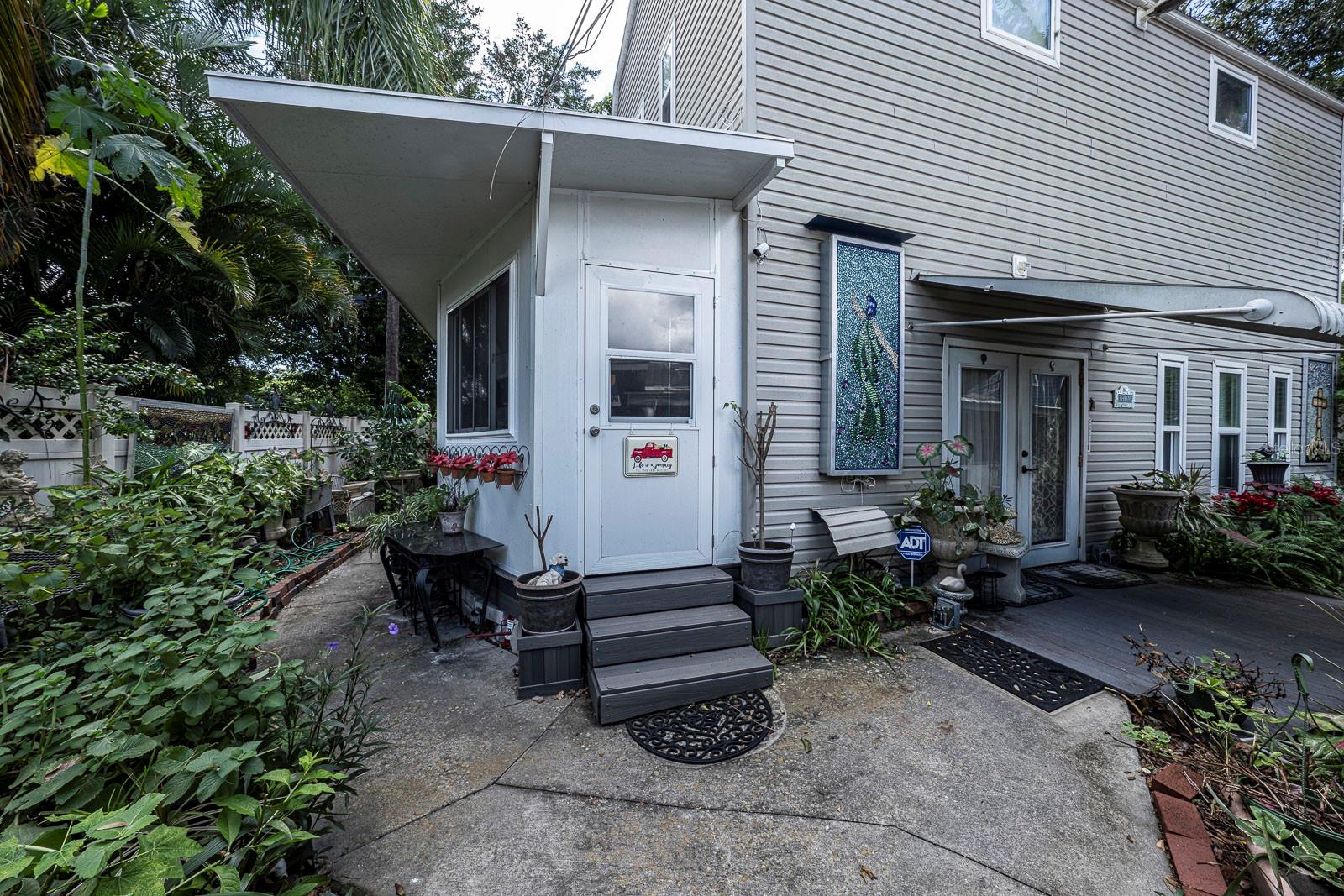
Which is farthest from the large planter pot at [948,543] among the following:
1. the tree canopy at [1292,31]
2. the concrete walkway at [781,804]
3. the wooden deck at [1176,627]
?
the tree canopy at [1292,31]

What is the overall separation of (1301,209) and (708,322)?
878 cm

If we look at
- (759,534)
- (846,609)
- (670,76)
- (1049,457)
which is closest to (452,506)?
(759,534)

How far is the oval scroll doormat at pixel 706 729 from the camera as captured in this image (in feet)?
7.52

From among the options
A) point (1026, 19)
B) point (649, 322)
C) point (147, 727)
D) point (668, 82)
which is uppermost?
point (1026, 19)

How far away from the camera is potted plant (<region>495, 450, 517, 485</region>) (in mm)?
3344

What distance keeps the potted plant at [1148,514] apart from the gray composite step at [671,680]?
4.54 meters

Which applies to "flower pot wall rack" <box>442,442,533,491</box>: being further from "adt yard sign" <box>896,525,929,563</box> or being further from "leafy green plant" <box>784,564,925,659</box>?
"adt yard sign" <box>896,525,929,563</box>

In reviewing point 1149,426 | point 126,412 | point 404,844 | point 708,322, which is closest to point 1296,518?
point 1149,426

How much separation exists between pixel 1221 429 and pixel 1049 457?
3.05 meters

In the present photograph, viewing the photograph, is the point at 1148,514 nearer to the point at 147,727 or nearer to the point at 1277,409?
the point at 1277,409

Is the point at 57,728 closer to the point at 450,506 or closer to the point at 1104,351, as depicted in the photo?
the point at 450,506

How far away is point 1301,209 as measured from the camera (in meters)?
6.73

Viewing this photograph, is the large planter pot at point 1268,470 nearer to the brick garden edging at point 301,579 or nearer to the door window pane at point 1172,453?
the door window pane at point 1172,453

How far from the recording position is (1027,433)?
16.3ft
